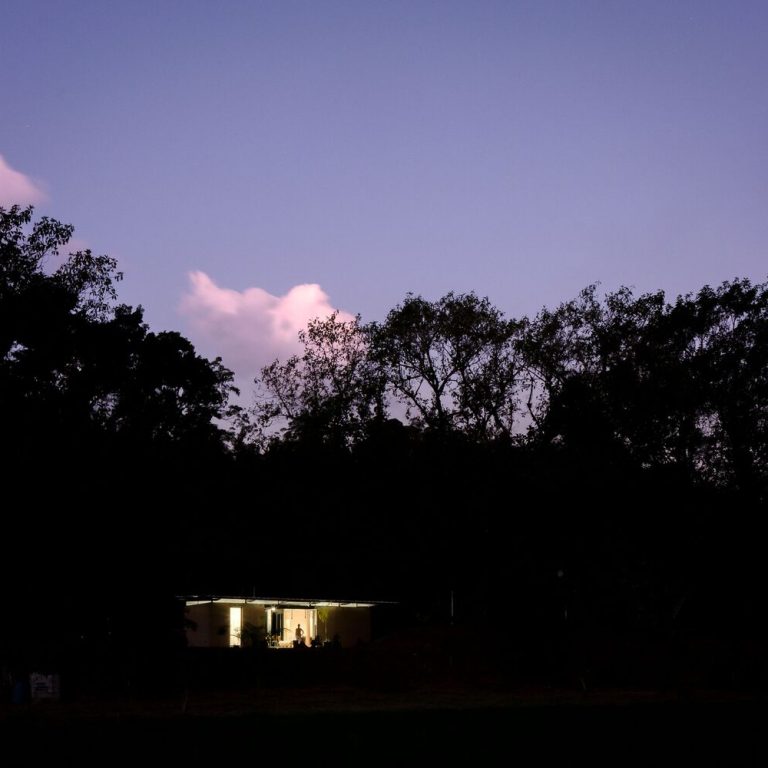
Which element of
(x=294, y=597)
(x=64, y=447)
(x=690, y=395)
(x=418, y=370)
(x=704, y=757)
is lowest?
(x=704, y=757)

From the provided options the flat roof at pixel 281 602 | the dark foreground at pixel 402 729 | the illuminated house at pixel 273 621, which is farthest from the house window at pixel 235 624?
the dark foreground at pixel 402 729

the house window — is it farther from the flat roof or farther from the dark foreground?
the dark foreground

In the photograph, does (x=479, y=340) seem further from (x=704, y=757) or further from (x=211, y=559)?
(x=704, y=757)

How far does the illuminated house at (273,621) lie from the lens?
45.3 metres

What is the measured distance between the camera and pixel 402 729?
2286 cm

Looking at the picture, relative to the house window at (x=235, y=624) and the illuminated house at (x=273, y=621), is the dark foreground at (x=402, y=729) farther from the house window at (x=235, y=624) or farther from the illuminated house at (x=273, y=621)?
the house window at (x=235, y=624)

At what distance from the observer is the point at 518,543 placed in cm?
4400

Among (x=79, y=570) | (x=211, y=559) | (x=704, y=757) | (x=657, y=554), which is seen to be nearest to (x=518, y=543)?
(x=657, y=554)

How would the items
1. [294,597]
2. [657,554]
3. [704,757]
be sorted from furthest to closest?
[294,597], [657,554], [704,757]

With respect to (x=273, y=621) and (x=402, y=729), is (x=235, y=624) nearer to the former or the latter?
(x=273, y=621)

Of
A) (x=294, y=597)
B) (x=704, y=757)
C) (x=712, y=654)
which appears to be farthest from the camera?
(x=294, y=597)

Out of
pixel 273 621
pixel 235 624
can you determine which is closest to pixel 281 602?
pixel 273 621

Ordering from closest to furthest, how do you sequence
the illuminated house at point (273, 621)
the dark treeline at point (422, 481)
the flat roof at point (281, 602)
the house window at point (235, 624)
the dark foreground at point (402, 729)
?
the dark foreground at point (402, 729)
the dark treeline at point (422, 481)
the flat roof at point (281, 602)
the illuminated house at point (273, 621)
the house window at point (235, 624)

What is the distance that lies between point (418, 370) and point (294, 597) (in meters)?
11.2
